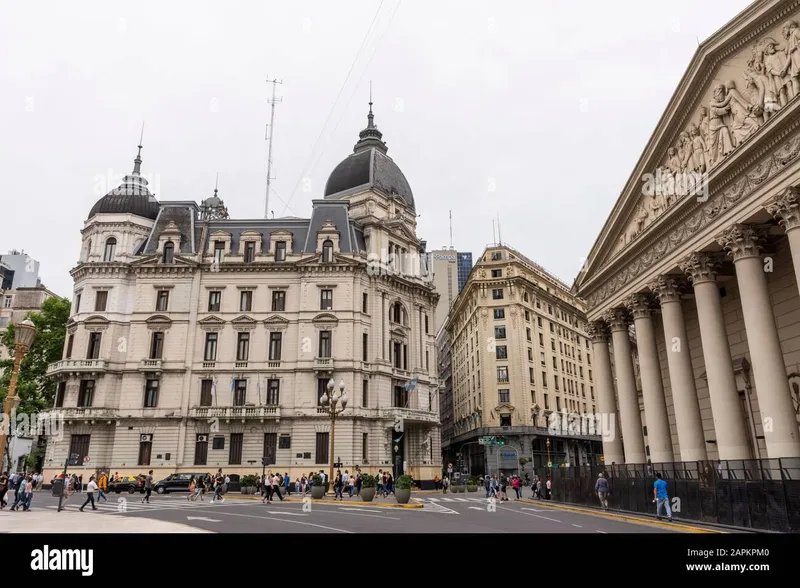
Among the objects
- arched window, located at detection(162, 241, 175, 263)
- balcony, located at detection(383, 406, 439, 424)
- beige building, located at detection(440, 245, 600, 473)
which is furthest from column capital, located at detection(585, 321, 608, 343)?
arched window, located at detection(162, 241, 175, 263)

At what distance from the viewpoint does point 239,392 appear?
4684 cm

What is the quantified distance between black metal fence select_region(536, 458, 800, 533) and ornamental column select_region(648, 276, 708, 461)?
1.59 m

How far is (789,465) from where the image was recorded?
1459 centimetres

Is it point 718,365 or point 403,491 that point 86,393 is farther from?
point 718,365

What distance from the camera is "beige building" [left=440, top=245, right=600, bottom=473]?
65.1 meters

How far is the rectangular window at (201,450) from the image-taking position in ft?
147

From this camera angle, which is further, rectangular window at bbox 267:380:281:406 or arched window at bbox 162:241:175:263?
arched window at bbox 162:241:175:263

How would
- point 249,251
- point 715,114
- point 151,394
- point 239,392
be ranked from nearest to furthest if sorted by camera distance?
1. point 715,114
2. point 151,394
3. point 239,392
4. point 249,251

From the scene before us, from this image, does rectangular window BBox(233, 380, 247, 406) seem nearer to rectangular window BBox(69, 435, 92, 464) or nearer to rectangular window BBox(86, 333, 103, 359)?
rectangular window BBox(69, 435, 92, 464)

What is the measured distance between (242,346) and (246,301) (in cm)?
428

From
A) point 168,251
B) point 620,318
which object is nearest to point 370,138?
point 168,251

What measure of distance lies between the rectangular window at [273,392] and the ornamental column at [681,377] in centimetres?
3318

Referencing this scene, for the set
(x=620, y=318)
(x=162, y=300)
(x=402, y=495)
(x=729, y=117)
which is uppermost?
(x=162, y=300)
